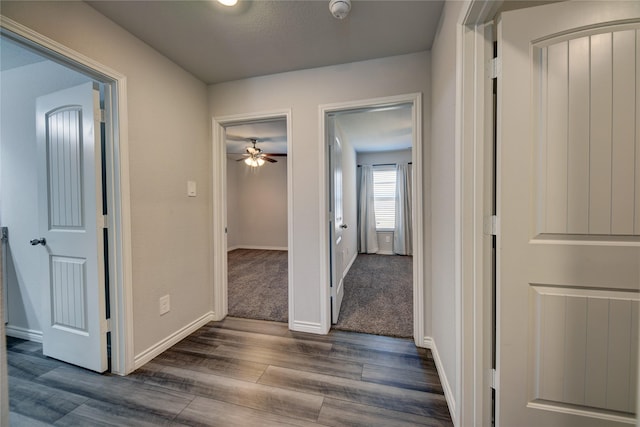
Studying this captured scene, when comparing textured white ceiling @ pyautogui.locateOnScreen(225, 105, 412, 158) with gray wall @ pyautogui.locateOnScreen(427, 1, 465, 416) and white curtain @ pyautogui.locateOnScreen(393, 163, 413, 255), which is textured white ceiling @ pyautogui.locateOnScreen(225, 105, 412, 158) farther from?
gray wall @ pyautogui.locateOnScreen(427, 1, 465, 416)

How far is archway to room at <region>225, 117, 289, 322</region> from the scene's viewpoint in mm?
3932

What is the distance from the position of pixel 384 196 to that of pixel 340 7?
447cm

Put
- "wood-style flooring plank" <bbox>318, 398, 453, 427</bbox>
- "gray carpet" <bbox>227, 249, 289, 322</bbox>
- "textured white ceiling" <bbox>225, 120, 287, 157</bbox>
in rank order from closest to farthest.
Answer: "wood-style flooring plank" <bbox>318, 398, 453, 427</bbox>
"gray carpet" <bbox>227, 249, 289, 322</bbox>
"textured white ceiling" <bbox>225, 120, 287, 157</bbox>

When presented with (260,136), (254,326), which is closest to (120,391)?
(254,326)

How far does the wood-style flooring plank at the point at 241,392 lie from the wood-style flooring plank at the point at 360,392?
0.20 feet

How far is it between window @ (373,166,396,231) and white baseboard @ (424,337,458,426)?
150 inches

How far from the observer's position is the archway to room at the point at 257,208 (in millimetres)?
3932

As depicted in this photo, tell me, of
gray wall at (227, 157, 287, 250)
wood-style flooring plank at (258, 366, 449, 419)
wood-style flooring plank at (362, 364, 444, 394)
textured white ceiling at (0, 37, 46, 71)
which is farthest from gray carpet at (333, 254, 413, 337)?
textured white ceiling at (0, 37, 46, 71)

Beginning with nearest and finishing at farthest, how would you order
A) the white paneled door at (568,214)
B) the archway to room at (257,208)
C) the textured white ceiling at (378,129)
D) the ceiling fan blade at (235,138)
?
the white paneled door at (568,214)
the textured white ceiling at (378,129)
the archway to room at (257,208)
the ceiling fan blade at (235,138)

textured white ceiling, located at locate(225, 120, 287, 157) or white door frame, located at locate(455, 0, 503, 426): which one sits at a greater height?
textured white ceiling, located at locate(225, 120, 287, 157)

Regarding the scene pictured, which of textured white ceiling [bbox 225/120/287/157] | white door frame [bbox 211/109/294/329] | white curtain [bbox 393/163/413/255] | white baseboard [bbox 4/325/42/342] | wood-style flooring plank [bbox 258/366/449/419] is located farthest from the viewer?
white curtain [bbox 393/163/413/255]

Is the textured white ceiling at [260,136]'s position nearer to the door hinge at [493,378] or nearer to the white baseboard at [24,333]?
the white baseboard at [24,333]

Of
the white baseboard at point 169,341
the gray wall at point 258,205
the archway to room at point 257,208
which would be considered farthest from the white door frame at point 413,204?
the gray wall at point 258,205

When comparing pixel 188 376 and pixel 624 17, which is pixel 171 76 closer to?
pixel 188 376
